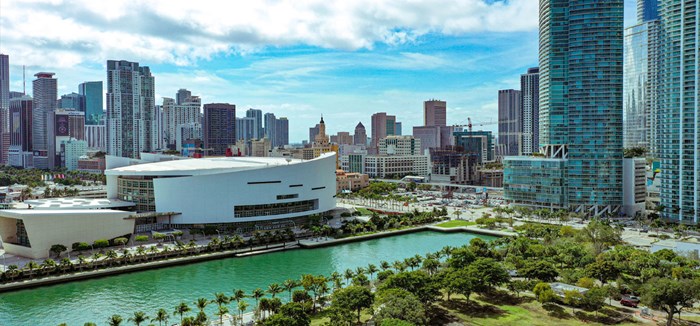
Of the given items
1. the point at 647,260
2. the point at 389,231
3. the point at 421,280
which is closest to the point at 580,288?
the point at 647,260

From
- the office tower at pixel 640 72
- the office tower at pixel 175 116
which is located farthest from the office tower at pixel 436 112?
the office tower at pixel 640 72

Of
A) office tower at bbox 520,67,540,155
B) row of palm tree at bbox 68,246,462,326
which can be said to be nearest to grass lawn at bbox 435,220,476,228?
row of palm tree at bbox 68,246,462,326

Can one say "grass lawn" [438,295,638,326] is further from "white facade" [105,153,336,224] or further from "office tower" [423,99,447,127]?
"office tower" [423,99,447,127]

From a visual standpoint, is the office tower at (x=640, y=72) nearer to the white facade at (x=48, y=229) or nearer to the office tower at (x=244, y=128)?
the white facade at (x=48, y=229)

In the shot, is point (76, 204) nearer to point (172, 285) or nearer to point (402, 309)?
point (172, 285)

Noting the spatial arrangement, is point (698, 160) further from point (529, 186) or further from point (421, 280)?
point (421, 280)

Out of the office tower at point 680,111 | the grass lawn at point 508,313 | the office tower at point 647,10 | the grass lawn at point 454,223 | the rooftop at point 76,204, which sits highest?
the office tower at point 647,10

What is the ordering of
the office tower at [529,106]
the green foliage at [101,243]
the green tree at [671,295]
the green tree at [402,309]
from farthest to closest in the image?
the office tower at [529,106], the green foliage at [101,243], the green tree at [671,295], the green tree at [402,309]
